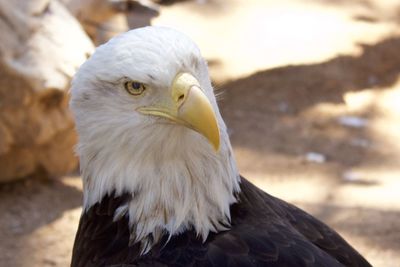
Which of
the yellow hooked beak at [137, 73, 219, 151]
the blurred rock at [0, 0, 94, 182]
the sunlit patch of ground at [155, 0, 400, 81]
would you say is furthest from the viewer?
the sunlit patch of ground at [155, 0, 400, 81]

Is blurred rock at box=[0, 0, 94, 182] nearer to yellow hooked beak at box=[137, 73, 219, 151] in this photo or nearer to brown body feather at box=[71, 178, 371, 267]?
brown body feather at box=[71, 178, 371, 267]

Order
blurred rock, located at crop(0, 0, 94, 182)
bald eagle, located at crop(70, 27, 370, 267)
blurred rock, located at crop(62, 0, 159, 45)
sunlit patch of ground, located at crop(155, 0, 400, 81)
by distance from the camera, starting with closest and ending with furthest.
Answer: bald eagle, located at crop(70, 27, 370, 267) < blurred rock, located at crop(0, 0, 94, 182) < blurred rock, located at crop(62, 0, 159, 45) < sunlit patch of ground, located at crop(155, 0, 400, 81)

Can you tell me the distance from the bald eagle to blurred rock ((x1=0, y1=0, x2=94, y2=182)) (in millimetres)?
1988

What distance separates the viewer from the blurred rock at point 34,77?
5.04 meters

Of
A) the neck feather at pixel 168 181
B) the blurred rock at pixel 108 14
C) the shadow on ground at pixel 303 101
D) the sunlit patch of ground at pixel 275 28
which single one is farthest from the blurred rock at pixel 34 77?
the neck feather at pixel 168 181

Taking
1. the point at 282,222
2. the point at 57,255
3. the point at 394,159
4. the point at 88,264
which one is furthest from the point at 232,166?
the point at 394,159

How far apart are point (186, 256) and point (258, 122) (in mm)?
3711

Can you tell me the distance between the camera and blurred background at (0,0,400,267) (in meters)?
5.07

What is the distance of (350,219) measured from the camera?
511cm

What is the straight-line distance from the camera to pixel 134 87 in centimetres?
289

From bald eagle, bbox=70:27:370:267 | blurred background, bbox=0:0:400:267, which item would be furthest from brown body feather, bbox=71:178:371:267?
blurred background, bbox=0:0:400:267

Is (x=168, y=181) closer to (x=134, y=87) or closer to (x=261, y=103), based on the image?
(x=134, y=87)

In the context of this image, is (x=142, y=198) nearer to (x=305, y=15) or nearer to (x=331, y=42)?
(x=331, y=42)

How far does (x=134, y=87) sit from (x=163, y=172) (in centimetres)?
31
